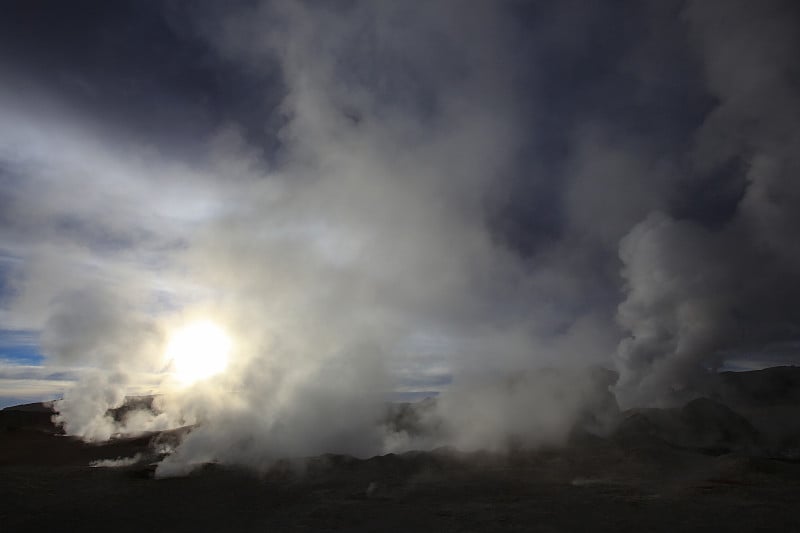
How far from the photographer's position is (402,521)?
17.5 metres

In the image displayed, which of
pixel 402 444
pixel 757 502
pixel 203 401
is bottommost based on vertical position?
pixel 757 502

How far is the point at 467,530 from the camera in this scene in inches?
637

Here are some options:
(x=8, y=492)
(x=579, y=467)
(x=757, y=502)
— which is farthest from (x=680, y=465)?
(x=8, y=492)

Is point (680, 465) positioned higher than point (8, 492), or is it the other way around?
point (8, 492)

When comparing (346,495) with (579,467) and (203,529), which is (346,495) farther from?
(579,467)

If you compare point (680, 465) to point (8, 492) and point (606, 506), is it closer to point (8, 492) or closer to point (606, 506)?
point (606, 506)

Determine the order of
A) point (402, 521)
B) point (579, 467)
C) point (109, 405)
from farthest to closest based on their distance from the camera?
1. point (109, 405)
2. point (579, 467)
3. point (402, 521)

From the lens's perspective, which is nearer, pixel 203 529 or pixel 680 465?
pixel 203 529

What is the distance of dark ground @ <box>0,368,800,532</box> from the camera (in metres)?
17.2

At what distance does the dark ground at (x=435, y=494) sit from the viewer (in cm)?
1723

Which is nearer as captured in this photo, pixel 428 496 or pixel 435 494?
pixel 428 496

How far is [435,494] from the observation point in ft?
71.7

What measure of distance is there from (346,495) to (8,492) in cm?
1544

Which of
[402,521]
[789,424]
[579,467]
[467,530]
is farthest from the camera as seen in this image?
[789,424]
